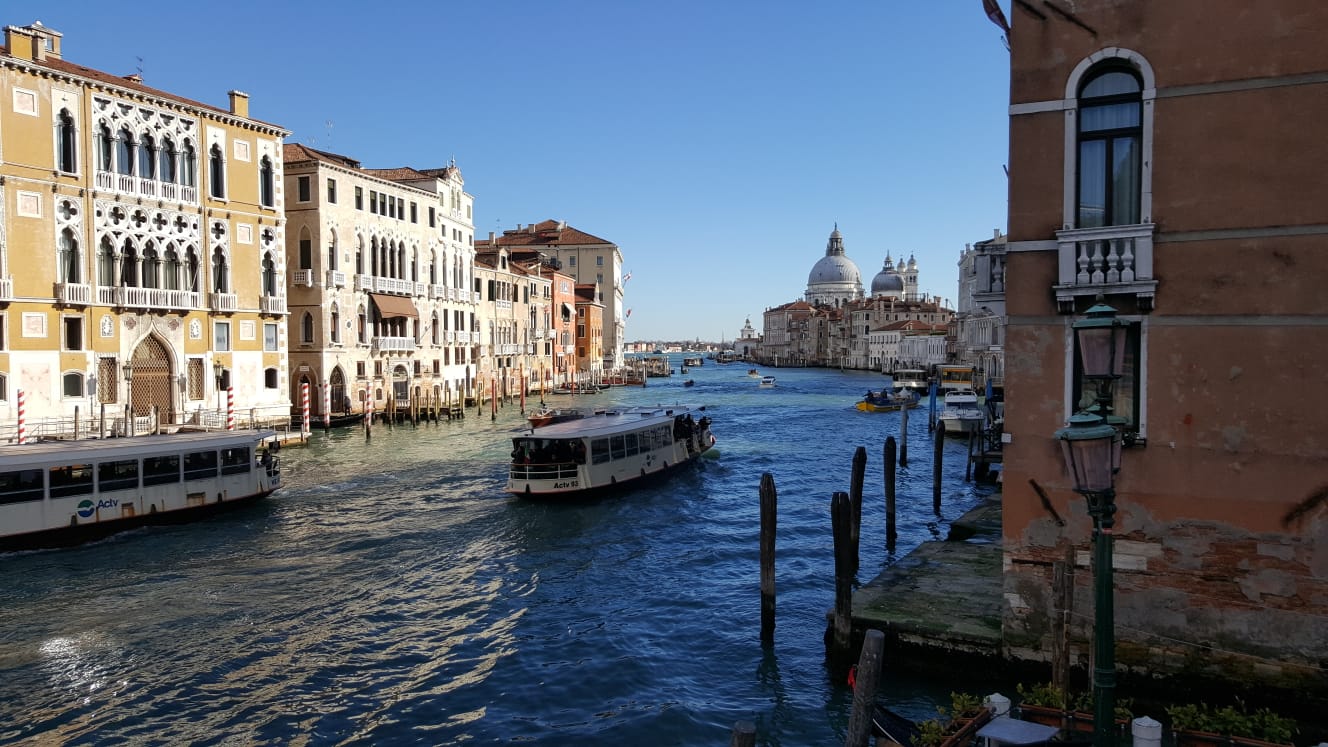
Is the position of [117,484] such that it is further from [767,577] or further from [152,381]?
[767,577]

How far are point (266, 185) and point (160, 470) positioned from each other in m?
15.8

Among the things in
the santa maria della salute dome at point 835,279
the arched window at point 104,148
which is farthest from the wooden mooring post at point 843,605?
the santa maria della salute dome at point 835,279

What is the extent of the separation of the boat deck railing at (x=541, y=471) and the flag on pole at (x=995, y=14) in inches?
529

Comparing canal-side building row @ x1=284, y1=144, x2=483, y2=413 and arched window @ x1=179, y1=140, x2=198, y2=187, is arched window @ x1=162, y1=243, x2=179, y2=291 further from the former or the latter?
canal-side building row @ x1=284, y1=144, x2=483, y2=413

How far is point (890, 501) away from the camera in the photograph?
16.8m

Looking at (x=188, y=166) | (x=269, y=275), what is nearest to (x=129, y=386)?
(x=269, y=275)

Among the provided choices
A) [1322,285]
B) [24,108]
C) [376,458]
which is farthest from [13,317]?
[1322,285]

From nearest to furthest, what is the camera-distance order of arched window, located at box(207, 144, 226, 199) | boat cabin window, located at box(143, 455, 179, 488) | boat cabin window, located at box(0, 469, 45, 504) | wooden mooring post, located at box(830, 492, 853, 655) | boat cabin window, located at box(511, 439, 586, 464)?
1. wooden mooring post, located at box(830, 492, 853, 655)
2. boat cabin window, located at box(0, 469, 45, 504)
3. boat cabin window, located at box(143, 455, 179, 488)
4. boat cabin window, located at box(511, 439, 586, 464)
5. arched window, located at box(207, 144, 226, 199)

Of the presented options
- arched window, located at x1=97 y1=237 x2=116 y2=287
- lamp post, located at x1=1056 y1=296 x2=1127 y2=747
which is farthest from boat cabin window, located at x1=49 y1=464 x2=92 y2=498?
lamp post, located at x1=1056 y1=296 x2=1127 y2=747

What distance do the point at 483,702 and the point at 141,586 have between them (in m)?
6.98

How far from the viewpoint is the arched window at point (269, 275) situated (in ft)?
95.9

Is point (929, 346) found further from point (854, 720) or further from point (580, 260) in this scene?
point (854, 720)

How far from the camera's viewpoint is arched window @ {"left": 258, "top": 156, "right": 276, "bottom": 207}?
28984 mm

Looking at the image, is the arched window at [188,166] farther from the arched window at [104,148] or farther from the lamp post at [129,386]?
the lamp post at [129,386]
